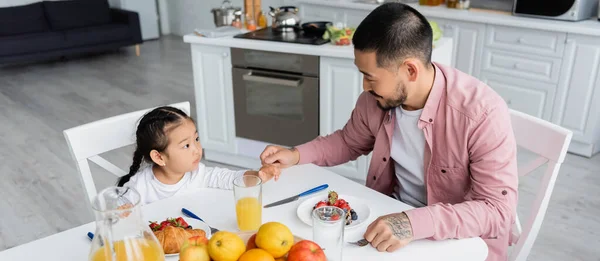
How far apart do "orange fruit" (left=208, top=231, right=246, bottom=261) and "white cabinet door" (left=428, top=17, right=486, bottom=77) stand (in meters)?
3.21

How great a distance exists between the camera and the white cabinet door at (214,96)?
10.3 feet

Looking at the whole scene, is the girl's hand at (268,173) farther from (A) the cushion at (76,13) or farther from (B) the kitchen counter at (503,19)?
(A) the cushion at (76,13)

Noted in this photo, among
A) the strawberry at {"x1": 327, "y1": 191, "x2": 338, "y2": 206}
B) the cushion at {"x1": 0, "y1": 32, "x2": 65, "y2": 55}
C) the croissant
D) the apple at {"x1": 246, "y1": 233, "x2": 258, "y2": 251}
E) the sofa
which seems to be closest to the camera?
the apple at {"x1": 246, "y1": 233, "x2": 258, "y2": 251}

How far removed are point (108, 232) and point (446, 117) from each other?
92 centimetres

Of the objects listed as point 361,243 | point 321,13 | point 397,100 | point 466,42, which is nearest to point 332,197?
point 361,243

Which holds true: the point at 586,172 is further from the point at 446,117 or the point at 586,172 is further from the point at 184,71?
the point at 184,71

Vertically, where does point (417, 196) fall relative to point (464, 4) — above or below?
below

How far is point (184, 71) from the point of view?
577 cm

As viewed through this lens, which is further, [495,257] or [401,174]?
Result: [401,174]

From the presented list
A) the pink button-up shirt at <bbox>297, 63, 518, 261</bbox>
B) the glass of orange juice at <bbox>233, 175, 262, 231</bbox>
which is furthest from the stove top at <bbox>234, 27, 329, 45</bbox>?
the glass of orange juice at <bbox>233, 175, 262, 231</bbox>

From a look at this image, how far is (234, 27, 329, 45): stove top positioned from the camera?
290 cm

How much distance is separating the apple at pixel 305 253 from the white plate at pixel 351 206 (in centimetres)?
33

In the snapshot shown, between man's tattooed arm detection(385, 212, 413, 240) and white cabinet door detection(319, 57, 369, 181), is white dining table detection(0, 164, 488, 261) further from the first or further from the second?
white cabinet door detection(319, 57, 369, 181)

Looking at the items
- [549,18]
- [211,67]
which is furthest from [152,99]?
[549,18]
